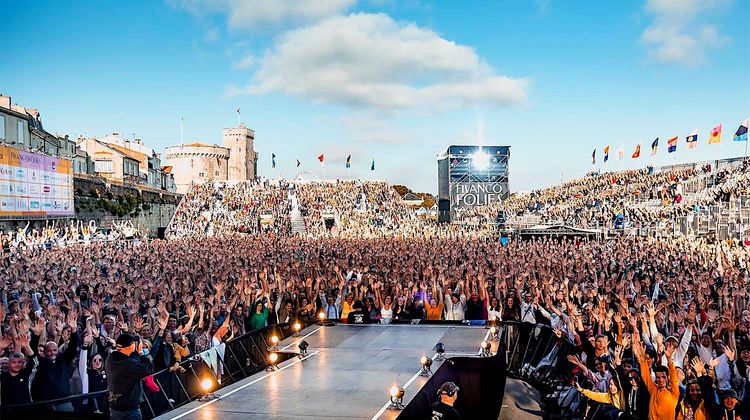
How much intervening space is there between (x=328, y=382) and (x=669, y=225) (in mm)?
34288

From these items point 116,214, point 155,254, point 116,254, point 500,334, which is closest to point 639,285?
point 500,334

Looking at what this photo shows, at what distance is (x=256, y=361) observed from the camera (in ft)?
33.4

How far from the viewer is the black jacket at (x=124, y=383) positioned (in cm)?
630

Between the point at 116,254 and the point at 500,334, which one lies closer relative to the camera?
the point at 500,334

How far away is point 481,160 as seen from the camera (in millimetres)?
69312

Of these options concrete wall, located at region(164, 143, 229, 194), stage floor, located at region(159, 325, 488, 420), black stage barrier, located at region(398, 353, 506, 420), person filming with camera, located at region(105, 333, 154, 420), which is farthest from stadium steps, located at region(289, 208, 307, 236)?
concrete wall, located at region(164, 143, 229, 194)

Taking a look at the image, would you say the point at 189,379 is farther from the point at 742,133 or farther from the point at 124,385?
the point at 742,133

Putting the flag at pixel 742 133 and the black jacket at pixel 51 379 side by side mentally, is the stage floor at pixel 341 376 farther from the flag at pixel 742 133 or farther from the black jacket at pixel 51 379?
the flag at pixel 742 133

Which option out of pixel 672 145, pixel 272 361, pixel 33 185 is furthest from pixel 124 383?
pixel 672 145

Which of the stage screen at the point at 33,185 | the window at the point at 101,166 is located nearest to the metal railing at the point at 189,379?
the stage screen at the point at 33,185

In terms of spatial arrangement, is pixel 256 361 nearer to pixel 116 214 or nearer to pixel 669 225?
pixel 669 225

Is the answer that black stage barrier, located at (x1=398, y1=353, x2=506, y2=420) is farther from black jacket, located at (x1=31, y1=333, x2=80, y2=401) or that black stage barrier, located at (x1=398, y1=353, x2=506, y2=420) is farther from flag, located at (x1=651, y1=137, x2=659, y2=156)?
flag, located at (x1=651, y1=137, x2=659, y2=156)

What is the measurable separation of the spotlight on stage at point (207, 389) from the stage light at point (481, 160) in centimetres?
6298

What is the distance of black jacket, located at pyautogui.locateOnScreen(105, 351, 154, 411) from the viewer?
6.30 metres
